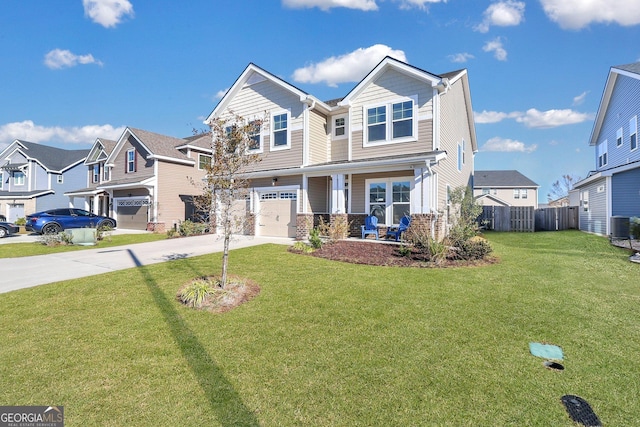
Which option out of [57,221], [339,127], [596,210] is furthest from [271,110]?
[596,210]

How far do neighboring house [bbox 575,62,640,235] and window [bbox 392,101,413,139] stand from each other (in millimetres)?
10327

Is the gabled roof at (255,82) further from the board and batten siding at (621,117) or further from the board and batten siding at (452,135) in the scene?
the board and batten siding at (621,117)

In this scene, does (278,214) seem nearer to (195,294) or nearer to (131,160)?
(195,294)

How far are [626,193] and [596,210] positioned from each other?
3369 mm

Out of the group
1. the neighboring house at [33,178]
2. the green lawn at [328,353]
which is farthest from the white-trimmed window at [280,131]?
the neighboring house at [33,178]

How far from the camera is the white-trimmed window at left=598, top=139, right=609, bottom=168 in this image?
68.6 feet

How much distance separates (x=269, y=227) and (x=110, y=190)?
1685 cm

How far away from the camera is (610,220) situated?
15.0 meters

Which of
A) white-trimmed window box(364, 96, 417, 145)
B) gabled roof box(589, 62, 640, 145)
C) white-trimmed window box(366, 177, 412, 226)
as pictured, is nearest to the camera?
white-trimmed window box(364, 96, 417, 145)

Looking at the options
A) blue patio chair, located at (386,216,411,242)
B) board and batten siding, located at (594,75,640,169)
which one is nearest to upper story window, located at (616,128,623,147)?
board and batten siding, located at (594,75,640,169)

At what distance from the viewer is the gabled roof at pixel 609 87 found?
15.9 m

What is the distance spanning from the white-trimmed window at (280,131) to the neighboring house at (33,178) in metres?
29.3

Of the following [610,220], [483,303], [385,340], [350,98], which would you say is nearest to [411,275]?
[483,303]

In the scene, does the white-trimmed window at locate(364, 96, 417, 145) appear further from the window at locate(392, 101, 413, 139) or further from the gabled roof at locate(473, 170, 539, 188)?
the gabled roof at locate(473, 170, 539, 188)
